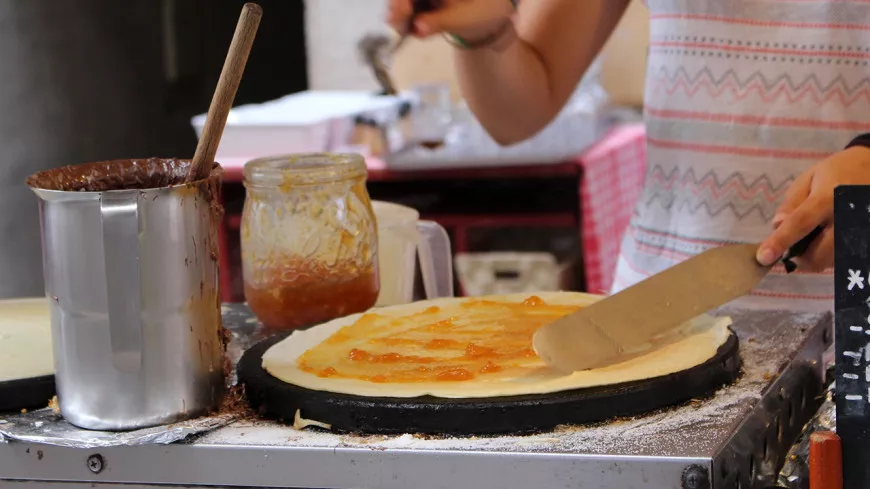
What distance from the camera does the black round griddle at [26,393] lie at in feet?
3.38

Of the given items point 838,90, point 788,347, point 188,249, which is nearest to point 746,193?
point 838,90

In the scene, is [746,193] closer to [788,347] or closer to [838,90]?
[838,90]

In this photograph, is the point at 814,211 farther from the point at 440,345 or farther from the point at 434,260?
the point at 434,260

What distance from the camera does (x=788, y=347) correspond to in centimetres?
114

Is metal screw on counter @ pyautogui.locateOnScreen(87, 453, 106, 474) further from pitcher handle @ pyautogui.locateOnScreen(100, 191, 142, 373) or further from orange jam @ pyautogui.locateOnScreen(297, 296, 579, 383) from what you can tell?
orange jam @ pyautogui.locateOnScreen(297, 296, 579, 383)

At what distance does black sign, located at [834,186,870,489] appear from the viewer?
0.83 m

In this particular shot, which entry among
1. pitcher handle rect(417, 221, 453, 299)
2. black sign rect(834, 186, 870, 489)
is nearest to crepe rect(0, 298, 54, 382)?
pitcher handle rect(417, 221, 453, 299)

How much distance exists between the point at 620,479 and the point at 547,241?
10.0 feet

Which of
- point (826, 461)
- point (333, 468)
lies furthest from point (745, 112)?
point (333, 468)

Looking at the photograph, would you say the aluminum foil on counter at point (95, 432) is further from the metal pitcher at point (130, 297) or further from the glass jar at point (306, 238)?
the glass jar at point (306, 238)

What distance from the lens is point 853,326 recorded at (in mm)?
833

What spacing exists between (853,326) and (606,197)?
2825 mm

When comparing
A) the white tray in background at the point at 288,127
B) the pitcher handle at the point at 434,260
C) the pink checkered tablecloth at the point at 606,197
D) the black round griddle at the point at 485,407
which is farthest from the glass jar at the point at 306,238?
the white tray in background at the point at 288,127

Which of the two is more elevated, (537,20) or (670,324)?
(537,20)
